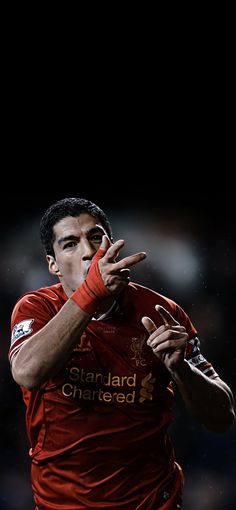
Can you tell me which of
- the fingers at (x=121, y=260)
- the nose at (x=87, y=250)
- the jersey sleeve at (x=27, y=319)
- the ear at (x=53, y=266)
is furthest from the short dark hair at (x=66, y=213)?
the fingers at (x=121, y=260)

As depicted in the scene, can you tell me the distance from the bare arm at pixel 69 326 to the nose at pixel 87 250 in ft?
1.11

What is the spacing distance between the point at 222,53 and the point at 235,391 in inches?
97.5

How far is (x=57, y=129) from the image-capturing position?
4746 millimetres

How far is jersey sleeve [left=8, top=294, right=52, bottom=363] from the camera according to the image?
5.67 ft

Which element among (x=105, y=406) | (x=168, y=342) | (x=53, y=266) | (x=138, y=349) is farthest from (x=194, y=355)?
(x=53, y=266)

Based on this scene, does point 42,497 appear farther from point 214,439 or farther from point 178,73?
point 178,73

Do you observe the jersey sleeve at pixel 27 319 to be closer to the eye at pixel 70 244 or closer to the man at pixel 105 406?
the man at pixel 105 406

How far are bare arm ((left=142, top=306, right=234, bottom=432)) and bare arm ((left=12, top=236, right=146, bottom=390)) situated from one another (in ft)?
0.56

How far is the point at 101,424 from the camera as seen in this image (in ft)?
5.99

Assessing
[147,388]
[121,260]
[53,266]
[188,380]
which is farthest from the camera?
[53,266]

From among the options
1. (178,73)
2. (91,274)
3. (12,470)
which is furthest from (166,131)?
(91,274)

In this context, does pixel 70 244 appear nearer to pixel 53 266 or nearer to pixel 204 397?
pixel 53 266

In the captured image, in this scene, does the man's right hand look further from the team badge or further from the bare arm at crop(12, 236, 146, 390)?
the team badge

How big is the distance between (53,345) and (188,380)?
47cm
